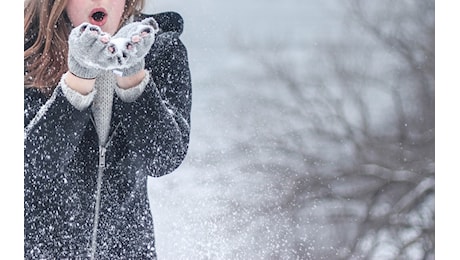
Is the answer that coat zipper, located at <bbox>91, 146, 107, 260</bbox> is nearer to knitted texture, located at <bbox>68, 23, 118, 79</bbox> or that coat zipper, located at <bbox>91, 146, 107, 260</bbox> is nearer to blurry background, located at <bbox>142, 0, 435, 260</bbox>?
blurry background, located at <bbox>142, 0, 435, 260</bbox>

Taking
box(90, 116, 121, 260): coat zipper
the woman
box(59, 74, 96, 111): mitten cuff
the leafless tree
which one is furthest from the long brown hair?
the leafless tree

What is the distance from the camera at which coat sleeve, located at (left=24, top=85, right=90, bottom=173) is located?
2.18 metres

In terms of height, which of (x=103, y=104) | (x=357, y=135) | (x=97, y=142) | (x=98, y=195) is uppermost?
(x=357, y=135)

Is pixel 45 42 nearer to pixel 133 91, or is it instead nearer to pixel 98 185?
pixel 133 91

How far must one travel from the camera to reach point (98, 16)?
7.51 ft

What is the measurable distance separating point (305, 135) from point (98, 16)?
2.41 ft

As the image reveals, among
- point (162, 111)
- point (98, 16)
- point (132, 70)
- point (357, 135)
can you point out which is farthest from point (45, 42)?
point (357, 135)

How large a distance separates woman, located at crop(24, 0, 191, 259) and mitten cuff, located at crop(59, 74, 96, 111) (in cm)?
4

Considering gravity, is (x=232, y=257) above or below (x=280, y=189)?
below

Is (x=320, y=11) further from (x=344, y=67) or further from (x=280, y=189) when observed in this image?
(x=280, y=189)

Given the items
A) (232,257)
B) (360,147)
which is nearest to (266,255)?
(232,257)

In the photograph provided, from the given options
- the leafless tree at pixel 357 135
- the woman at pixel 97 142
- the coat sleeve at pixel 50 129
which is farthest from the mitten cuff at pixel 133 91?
the leafless tree at pixel 357 135

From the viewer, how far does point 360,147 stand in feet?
8.16
